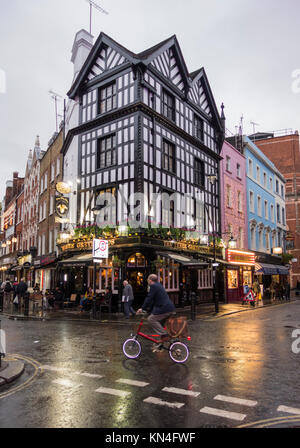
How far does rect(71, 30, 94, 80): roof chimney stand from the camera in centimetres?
2528

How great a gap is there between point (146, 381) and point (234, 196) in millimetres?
24756

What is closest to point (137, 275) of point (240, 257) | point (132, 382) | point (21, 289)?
point (21, 289)

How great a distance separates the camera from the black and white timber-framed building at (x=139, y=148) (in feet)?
61.2

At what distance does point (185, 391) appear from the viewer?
5543 mm

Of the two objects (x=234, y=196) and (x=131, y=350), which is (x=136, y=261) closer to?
(x=131, y=350)

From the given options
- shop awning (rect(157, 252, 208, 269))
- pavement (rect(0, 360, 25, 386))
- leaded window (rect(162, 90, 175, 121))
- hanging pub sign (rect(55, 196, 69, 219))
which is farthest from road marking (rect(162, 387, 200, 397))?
leaded window (rect(162, 90, 175, 121))

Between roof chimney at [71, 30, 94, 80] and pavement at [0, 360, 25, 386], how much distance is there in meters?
23.0

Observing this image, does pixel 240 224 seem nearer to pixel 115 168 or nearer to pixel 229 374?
pixel 115 168

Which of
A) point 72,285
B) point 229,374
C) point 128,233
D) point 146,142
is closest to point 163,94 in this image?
point 146,142

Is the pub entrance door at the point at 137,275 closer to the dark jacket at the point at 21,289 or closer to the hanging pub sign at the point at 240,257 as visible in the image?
the dark jacket at the point at 21,289

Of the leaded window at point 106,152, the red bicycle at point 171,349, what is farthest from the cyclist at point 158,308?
the leaded window at point 106,152

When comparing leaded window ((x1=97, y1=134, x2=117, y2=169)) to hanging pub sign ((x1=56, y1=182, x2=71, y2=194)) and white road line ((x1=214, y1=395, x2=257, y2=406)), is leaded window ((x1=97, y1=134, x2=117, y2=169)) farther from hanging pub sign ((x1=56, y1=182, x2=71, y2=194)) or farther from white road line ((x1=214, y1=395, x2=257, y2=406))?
white road line ((x1=214, y1=395, x2=257, y2=406))

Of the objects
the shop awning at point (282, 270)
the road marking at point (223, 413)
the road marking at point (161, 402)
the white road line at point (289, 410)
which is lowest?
the white road line at point (289, 410)

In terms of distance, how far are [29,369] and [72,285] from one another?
1530cm
